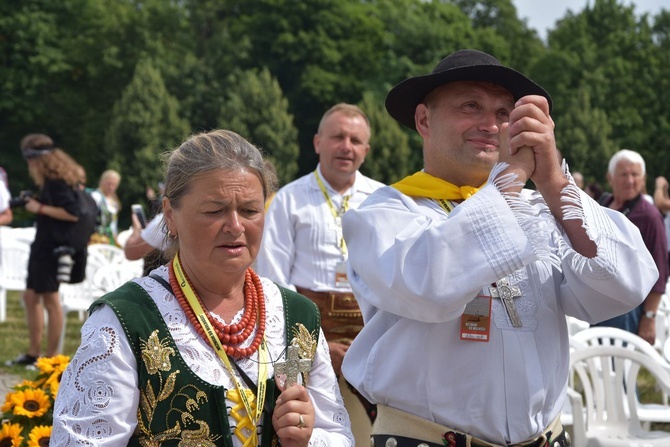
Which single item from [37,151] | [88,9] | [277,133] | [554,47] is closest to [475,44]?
[554,47]

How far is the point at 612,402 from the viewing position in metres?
5.75

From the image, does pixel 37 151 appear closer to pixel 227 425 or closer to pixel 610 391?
pixel 610 391

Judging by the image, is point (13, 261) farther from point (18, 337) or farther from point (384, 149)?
point (384, 149)

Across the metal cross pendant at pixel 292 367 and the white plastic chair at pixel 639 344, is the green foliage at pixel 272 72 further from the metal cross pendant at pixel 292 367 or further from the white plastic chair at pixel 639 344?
the metal cross pendant at pixel 292 367

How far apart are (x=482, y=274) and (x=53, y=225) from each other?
7708mm

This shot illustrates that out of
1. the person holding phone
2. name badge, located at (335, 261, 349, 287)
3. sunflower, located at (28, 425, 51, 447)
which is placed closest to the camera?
the person holding phone

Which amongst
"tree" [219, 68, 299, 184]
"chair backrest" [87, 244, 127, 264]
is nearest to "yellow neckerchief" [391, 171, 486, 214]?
"chair backrest" [87, 244, 127, 264]

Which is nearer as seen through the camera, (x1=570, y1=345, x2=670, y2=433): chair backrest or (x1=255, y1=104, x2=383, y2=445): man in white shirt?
(x1=570, y1=345, x2=670, y2=433): chair backrest

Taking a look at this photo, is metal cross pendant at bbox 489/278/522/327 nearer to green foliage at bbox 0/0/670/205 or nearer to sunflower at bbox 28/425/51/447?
sunflower at bbox 28/425/51/447

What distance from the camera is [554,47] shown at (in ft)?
185

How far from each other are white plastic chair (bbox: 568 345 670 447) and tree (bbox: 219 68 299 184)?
41.0 m

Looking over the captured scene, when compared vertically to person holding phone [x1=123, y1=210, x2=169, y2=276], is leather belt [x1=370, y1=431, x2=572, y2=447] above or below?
below

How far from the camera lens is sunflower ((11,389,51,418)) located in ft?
14.9

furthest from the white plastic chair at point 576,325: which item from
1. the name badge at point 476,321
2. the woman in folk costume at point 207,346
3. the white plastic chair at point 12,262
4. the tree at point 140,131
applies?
the tree at point 140,131
